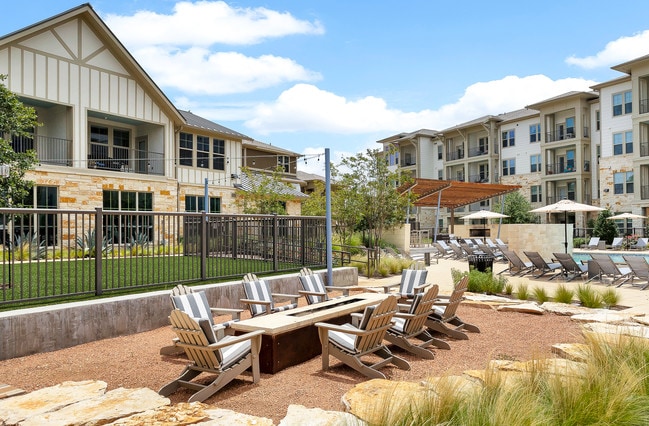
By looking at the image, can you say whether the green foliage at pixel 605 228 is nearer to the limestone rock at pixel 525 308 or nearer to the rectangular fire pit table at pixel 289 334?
the limestone rock at pixel 525 308

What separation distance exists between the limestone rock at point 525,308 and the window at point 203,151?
19.4 m

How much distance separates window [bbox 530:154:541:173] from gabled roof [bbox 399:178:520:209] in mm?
11273

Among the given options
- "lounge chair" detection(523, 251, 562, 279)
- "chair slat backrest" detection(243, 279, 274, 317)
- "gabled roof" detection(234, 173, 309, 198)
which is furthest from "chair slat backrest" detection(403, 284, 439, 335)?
"gabled roof" detection(234, 173, 309, 198)

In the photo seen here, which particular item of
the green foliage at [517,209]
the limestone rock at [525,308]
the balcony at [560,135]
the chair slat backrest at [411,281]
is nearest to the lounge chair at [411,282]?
the chair slat backrest at [411,281]

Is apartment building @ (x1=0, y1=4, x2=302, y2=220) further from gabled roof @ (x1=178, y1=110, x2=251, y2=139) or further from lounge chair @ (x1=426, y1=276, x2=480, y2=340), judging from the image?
lounge chair @ (x1=426, y1=276, x2=480, y2=340)

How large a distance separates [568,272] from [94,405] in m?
14.5

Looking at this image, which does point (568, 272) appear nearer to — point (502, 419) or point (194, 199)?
point (502, 419)

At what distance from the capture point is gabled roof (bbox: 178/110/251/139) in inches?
1045

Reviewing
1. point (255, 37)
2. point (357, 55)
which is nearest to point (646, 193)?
point (357, 55)

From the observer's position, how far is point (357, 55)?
13.3 meters

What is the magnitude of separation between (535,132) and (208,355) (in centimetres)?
4364

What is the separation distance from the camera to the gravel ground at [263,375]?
511 centimetres

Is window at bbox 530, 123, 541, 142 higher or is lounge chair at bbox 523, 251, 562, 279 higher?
window at bbox 530, 123, 541, 142

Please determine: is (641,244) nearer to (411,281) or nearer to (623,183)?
(623,183)
